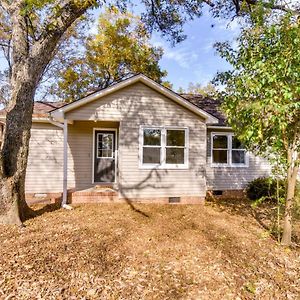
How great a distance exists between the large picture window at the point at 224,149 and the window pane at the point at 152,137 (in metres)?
3.01

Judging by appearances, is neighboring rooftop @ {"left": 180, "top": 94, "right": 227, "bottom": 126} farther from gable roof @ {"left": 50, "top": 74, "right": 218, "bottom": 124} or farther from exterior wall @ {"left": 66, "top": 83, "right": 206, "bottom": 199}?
exterior wall @ {"left": 66, "top": 83, "right": 206, "bottom": 199}

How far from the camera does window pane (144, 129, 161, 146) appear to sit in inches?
369

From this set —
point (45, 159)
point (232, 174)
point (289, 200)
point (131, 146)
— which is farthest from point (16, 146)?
point (232, 174)

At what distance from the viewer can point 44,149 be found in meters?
10.7

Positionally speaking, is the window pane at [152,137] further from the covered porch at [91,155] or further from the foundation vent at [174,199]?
the foundation vent at [174,199]

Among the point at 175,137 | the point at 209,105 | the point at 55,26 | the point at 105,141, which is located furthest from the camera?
the point at 209,105

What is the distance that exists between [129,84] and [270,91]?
543 centimetres

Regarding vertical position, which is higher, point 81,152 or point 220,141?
point 220,141

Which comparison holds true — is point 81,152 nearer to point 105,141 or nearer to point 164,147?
point 105,141

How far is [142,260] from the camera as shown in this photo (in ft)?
16.4

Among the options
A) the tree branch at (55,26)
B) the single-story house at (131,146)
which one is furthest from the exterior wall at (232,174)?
the tree branch at (55,26)

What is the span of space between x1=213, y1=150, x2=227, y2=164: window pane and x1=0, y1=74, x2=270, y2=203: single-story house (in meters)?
1.13

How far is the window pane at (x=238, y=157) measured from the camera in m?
11.5

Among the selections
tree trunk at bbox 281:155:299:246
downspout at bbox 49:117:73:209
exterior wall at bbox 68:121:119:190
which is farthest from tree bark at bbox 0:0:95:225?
tree trunk at bbox 281:155:299:246
